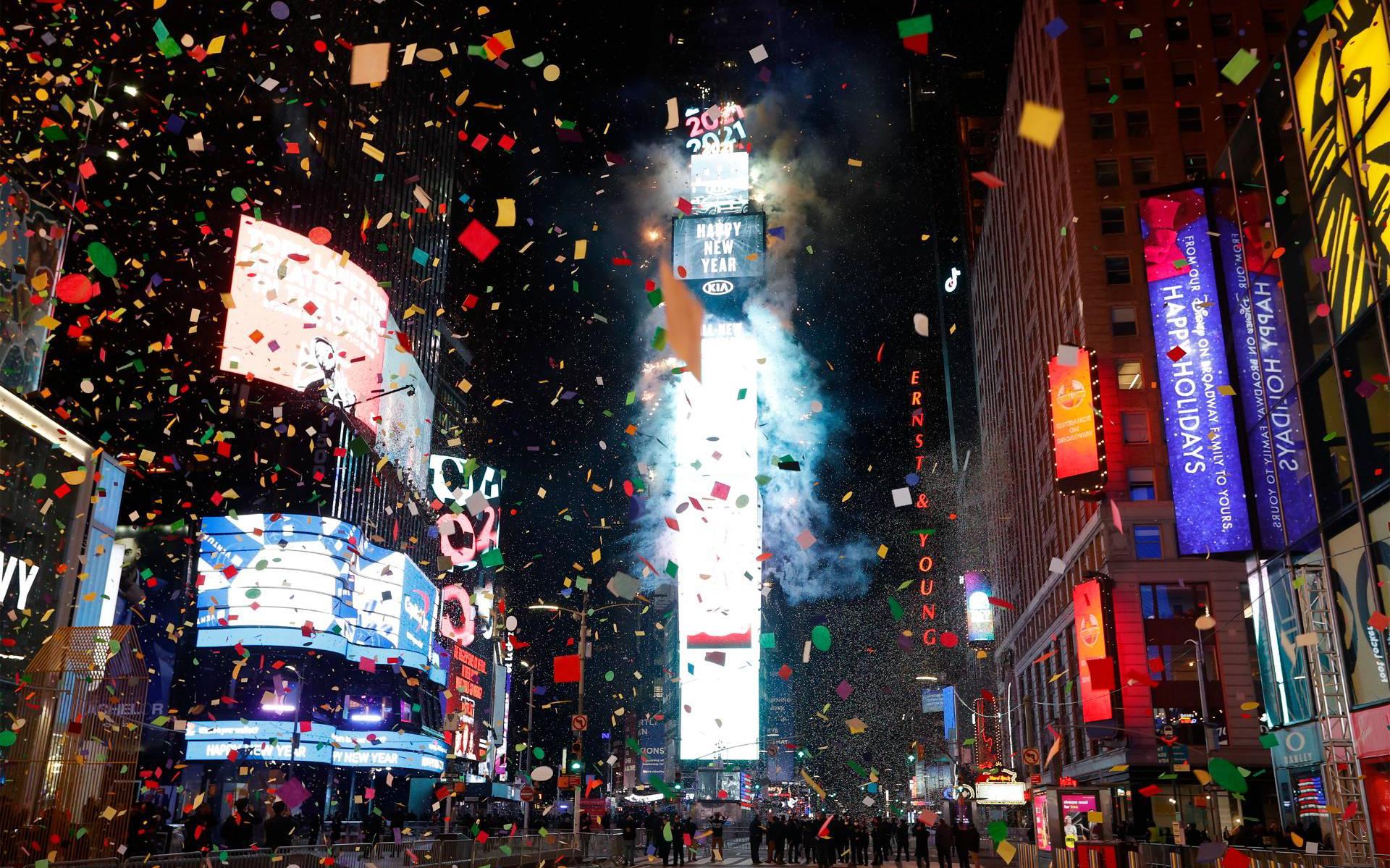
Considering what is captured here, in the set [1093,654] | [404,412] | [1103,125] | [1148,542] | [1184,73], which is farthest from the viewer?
[404,412]

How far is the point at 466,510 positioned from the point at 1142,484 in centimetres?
5299

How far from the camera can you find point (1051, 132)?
4688cm

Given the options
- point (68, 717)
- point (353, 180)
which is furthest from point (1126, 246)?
point (68, 717)

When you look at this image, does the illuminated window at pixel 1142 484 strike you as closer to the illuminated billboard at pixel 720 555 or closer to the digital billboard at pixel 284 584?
the digital billboard at pixel 284 584

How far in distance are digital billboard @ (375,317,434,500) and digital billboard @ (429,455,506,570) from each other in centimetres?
516

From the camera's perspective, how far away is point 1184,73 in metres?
48.4

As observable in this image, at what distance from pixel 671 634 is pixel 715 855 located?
495 ft

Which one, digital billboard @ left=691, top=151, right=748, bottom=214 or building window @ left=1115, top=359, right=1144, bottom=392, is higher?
digital billboard @ left=691, top=151, right=748, bottom=214

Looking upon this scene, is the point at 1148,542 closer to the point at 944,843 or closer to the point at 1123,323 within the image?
the point at 1123,323

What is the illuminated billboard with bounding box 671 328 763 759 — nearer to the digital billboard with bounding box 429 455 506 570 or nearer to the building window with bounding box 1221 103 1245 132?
the digital billboard with bounding box 429 455 506 570

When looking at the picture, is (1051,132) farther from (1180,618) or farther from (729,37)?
(729,37)

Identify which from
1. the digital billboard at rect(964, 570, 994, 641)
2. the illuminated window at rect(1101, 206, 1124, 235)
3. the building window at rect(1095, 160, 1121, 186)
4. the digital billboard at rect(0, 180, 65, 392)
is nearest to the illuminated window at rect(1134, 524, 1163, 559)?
the illuminated window at rect(1101, 206, 1124, 235)


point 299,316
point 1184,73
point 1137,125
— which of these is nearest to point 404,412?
point 299,316

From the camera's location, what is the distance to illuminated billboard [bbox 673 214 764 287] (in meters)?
99.8
